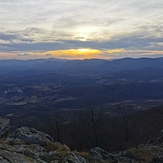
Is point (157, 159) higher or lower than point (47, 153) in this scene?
lower

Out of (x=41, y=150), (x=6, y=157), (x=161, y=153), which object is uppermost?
(x=6, y=157)

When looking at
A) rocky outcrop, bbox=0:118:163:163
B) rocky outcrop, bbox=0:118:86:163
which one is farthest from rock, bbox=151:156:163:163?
rocky outcrop, bbox=0:118:86:163

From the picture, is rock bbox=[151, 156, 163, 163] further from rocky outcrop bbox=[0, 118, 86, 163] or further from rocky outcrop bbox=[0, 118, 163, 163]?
rocky outcrop bbox=[0, 118, 86, 163]

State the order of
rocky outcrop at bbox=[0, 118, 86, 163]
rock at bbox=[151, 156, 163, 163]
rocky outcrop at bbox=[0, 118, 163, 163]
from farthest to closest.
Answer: rock at bbox=[151, 156, 163, 163] → rocky outcrop at bbox=[0, 118, 163, 163] → rocky outcrop at bbox=[0, 118, 86, 163]

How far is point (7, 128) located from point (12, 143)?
276 inches

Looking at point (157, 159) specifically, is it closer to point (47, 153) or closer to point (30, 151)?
point (47, 153)

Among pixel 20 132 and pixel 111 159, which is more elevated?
pixel 20 132

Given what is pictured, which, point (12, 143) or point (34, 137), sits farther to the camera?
point (34, 137)

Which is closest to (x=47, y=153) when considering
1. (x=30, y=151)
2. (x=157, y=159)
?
(x=30, y=151)

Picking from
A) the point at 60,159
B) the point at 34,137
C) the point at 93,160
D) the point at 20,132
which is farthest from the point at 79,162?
the point at 20,132

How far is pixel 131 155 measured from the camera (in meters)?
26.5

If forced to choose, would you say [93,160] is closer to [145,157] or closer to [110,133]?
[145,157]

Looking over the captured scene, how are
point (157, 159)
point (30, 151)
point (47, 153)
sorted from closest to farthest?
point (30, 151), point (47, 153), point (157, 159)

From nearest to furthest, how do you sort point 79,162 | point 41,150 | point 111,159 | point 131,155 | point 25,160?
point 25,160 < point 79,162 < point 41,150 < point 111,159 < point 131,155
